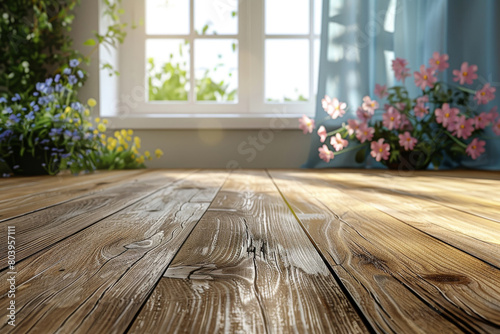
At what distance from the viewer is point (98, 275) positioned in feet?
1.82

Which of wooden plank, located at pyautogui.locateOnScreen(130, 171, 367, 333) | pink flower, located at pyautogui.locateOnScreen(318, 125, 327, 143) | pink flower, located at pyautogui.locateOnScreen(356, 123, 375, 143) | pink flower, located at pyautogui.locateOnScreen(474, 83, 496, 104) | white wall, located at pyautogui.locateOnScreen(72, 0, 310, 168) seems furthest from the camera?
white wall, located at pyautogui.locateOnScreen(72, 0, 310, 168)


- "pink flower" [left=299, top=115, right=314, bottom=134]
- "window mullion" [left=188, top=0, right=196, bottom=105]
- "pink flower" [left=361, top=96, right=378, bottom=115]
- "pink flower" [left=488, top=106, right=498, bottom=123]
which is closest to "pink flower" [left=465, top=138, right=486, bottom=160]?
"pink flower" [left=488, top=106, right=498, bottom=123]

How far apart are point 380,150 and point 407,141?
138 mm

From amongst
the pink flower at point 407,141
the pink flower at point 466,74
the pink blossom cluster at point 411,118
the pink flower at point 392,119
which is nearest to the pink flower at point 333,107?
the pink blossom cluster at point 411,118

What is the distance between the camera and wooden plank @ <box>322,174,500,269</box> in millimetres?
710

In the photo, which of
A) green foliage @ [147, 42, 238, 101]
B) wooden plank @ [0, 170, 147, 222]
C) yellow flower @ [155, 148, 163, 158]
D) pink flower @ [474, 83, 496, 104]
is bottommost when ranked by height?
wooden plank @ [0, 170, 147, 222]

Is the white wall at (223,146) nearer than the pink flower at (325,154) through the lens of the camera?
No

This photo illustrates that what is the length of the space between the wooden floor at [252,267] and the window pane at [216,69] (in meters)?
2.10

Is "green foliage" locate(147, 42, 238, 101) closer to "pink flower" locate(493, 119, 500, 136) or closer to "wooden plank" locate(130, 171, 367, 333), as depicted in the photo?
"pink flower" locate(493, 119, 500, 136)

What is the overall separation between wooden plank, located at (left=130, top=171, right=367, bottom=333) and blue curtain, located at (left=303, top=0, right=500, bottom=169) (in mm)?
2069

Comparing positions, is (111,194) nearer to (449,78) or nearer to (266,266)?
(266,266)

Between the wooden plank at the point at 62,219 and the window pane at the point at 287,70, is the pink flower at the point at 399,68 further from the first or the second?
the wooden plank at the point at 62,219

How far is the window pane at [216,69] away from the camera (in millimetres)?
3178

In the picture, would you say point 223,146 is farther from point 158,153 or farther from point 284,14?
point 284,14
